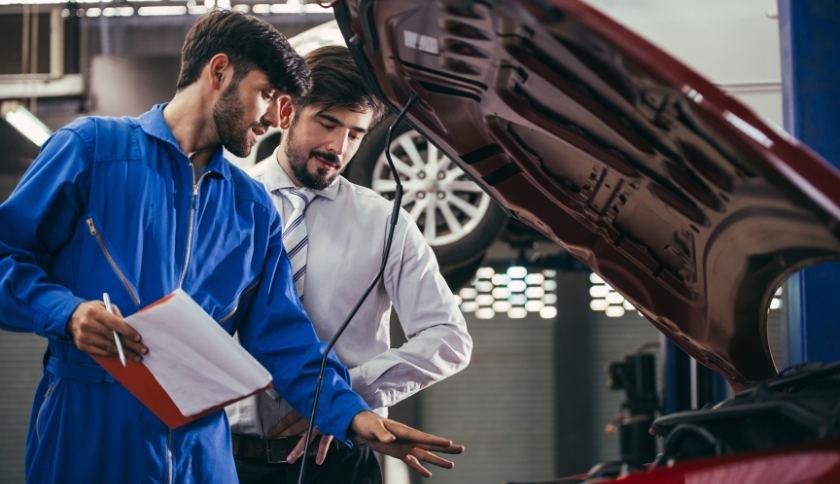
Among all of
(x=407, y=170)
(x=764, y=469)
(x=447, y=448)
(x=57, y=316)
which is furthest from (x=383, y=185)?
(x=764, y=469)

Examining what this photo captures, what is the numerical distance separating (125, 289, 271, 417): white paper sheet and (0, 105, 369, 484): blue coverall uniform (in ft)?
0.46

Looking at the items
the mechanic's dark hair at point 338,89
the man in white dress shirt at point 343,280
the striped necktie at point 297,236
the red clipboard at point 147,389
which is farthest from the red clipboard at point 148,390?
the mechanic's dark hair at point 338,89

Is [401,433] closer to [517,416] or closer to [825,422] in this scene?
[825,422]

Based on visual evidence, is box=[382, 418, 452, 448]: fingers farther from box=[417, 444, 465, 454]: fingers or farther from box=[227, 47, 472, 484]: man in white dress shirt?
box=[227, 47, 472, 484]: man in white dress shirt

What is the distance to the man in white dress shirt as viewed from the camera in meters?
1.88

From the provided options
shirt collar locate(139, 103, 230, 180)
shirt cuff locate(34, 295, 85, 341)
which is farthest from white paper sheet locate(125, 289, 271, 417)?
shirt collar locate(139, 103, 230, 180)

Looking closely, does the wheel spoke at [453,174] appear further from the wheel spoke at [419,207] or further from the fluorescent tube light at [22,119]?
the fluorescent tube light at [22,119]

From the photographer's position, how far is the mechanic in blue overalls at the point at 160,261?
1.32m

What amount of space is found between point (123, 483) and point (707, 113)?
3.94 feet

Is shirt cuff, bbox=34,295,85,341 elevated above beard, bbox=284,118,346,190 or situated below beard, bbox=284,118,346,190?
below

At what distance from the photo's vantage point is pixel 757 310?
4.24 feet

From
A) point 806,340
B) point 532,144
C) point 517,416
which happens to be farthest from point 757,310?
point 517,416

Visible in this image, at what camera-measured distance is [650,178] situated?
44.9 inches

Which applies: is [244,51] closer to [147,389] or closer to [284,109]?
[284,109]
